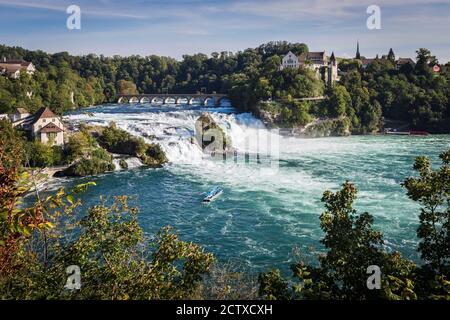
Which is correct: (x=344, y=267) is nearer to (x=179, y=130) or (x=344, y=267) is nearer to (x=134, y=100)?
(x=179, y=130)

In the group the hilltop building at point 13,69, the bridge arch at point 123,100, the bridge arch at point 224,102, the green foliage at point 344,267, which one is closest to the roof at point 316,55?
the bridge arch at point 224,102

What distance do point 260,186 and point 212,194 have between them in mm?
4512

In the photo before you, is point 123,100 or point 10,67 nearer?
point 10,67

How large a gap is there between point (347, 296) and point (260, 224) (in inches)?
542

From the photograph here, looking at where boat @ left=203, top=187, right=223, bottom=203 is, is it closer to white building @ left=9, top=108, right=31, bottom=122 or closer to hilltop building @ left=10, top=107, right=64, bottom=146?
hilltop building @ left=10, top=107, right=64, bottom=146

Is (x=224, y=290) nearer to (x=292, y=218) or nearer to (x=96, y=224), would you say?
(x=96, y=224)

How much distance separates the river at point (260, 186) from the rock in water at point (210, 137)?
114 centimetres

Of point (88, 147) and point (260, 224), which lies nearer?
point (260, 224)

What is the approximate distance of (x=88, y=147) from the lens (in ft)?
127

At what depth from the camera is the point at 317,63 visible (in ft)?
261

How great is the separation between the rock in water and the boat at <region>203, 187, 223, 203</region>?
16.2 meters

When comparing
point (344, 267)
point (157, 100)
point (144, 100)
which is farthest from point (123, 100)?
point (344, 267)

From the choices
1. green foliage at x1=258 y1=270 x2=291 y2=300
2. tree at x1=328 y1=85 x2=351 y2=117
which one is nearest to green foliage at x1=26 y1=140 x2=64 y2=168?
green foliage at x1=258 y1=270 x2=291 y2=300
